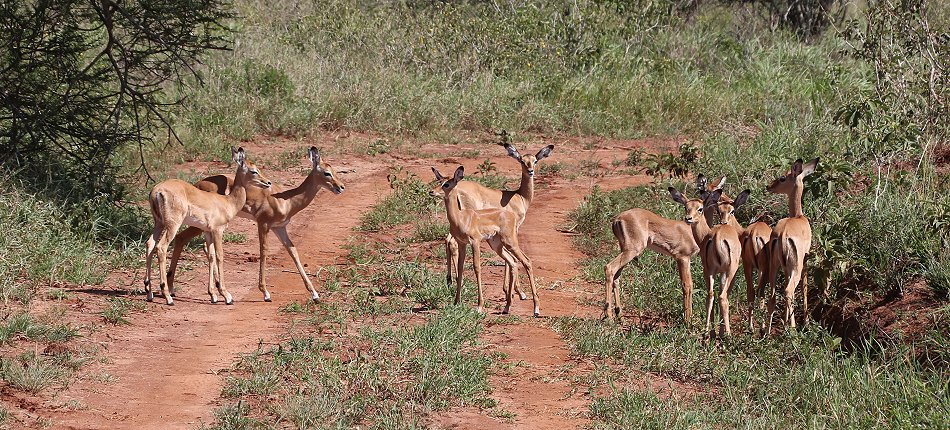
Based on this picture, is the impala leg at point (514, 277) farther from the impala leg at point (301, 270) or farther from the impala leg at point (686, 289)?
the impala leg at point (301, 270)

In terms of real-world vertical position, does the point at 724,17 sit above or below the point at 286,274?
above

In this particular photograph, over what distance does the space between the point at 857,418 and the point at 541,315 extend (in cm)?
315

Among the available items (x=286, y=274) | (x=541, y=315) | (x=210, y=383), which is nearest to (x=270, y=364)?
(x=210, y=383)

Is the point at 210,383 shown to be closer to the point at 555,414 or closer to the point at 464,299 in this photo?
the point at 555,414

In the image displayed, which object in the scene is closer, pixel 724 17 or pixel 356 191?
pixel 356 191

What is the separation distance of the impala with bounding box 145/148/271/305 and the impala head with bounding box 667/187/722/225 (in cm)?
343

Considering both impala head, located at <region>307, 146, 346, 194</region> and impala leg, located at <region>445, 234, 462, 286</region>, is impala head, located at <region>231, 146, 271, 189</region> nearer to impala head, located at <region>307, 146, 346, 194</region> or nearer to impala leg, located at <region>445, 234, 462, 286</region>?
impala head, located at <region>307, 146, 346, 194</region>

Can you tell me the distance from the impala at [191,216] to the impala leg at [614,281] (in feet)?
9.36

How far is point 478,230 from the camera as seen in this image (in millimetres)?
9000

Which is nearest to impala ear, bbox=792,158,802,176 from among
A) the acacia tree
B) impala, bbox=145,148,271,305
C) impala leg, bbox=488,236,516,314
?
impala leg, bbox=488,236,516,314

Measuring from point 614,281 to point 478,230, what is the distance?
1.08 metres

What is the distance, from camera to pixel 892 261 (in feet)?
27.7

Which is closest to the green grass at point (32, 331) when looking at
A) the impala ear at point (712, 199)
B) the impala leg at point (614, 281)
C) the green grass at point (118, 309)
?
the green grass at point (118, 309)

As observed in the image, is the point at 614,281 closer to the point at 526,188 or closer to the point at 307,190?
the point at 526,188
